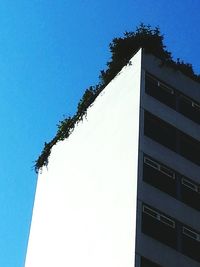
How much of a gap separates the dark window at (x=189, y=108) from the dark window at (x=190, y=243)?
23.5ft

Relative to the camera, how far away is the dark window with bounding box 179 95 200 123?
112 feet

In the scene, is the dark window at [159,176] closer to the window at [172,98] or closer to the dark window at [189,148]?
the dark window at [189,148]

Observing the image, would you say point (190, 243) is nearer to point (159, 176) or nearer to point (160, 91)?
point (159, 176)

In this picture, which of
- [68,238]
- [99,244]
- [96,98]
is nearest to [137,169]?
[99,244]

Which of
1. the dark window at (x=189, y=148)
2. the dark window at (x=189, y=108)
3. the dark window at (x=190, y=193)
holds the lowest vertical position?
the dark window at (x=190, y=193)

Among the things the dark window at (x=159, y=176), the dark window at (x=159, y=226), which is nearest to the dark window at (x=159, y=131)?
the dark window at (x=159, y=176)

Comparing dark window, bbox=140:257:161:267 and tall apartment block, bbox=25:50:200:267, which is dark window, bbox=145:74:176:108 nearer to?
tall apartment block, bbox=25:50:200:267

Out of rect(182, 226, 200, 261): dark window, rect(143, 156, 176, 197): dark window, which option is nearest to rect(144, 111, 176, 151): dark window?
rect(143, 156, 176, 197): dark window

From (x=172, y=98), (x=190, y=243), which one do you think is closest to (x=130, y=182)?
(x=190, y=243)

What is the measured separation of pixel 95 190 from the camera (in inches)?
1275

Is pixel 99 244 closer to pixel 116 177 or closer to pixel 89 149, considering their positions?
pixel 116 177

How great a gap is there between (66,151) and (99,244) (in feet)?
33.6

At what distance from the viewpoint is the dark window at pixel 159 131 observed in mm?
31684

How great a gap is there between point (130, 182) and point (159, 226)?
2381 mm
